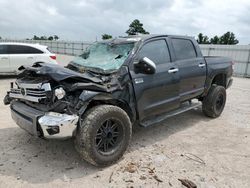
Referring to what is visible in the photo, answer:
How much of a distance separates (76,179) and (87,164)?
→ 0.39m

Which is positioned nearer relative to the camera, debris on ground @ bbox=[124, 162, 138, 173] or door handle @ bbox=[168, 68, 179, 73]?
debris on ground @ bbox=[124, 162, 138, 173]

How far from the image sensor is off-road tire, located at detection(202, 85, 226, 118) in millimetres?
5648

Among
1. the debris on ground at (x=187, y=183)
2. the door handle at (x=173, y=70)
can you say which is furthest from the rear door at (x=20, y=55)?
the debris on ground at (x=187, y=183)

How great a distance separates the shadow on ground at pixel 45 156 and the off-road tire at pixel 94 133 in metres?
0.21

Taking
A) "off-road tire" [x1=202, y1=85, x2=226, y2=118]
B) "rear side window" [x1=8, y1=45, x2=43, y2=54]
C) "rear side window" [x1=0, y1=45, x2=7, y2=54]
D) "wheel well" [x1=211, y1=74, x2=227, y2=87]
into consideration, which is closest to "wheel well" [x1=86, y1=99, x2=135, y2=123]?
"off-road tire" [x1=202, y1=85, x2=226, y2=118]

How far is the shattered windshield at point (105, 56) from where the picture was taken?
156 inches

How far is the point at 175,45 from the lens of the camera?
15.9 ft

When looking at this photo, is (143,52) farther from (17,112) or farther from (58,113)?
(17,112)

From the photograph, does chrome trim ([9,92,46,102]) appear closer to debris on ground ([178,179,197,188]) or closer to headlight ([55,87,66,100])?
headlight ([55,87,66,100])

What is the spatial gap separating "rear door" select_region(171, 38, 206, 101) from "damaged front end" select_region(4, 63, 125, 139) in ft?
5.42

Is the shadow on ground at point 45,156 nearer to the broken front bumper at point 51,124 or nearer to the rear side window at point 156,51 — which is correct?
the broken front bumper at point 51,124

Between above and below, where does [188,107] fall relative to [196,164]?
above

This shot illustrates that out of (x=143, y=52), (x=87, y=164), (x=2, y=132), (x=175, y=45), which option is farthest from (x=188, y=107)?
(x=2, y=132)

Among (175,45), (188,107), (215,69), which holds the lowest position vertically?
(188,107)
